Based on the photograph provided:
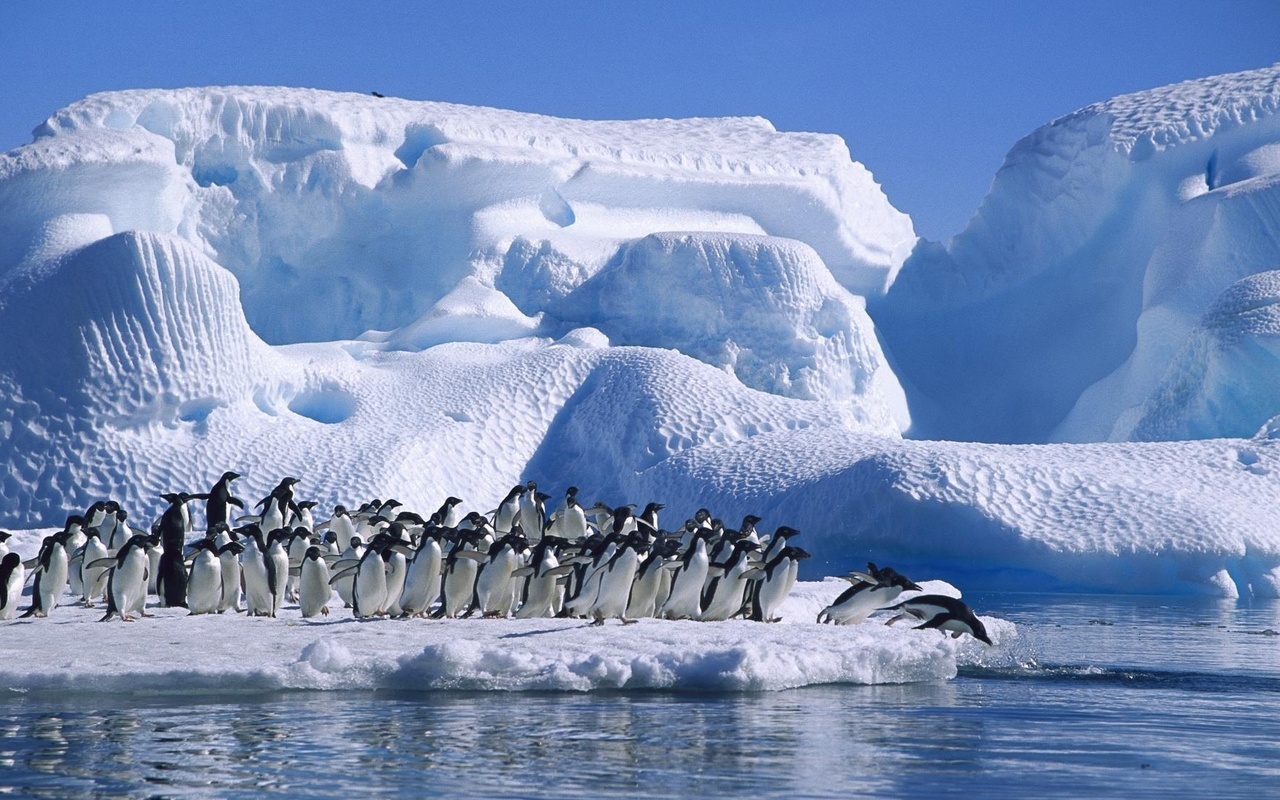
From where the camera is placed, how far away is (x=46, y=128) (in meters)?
28.1

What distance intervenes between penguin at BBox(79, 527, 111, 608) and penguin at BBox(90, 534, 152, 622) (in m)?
1.15

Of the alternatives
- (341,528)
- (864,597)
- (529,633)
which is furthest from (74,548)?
(864,597)

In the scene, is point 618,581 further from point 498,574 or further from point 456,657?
point 456,657

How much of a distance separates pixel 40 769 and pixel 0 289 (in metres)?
17.8

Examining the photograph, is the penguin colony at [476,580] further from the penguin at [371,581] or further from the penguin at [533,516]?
the penguin at [533,516]

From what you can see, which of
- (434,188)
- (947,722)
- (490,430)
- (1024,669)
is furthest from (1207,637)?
(434,188)

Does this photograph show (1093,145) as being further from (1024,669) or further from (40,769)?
(40,769)

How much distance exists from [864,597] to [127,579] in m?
5.57

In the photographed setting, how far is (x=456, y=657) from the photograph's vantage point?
8672 mm

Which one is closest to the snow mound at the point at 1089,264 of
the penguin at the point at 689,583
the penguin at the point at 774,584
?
the penguin at the point at 774,584

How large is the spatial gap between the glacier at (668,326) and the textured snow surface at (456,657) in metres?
10.9

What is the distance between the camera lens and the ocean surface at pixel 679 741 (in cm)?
602

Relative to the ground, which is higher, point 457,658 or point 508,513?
point 508,513

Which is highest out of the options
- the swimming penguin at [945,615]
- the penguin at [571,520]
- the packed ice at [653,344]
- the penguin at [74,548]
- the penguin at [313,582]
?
the packed ice at [653,344]
